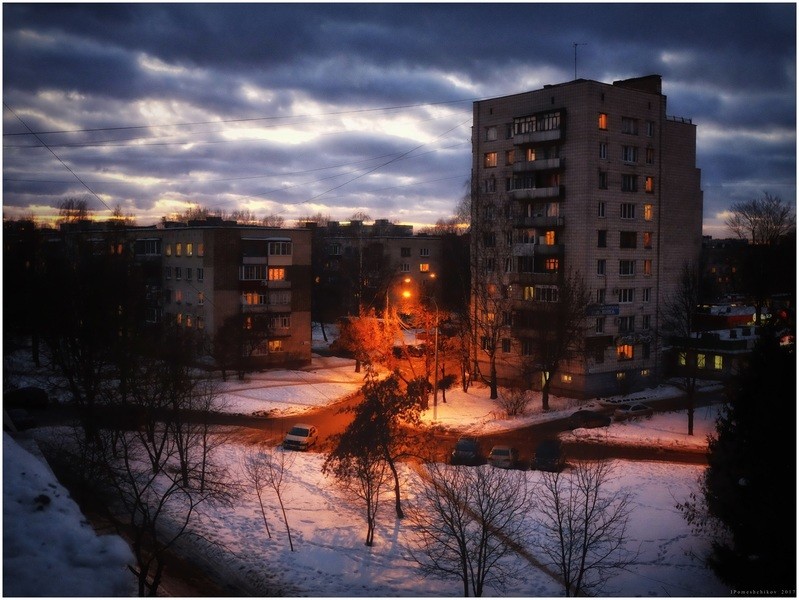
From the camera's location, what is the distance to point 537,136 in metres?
35.8

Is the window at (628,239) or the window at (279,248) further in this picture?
the window at (279,248)

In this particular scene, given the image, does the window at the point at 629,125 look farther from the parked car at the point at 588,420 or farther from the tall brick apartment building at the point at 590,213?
the parked car at the point at 588,420

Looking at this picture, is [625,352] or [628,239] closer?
[625,352]

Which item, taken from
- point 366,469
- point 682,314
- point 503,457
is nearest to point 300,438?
point 503,457

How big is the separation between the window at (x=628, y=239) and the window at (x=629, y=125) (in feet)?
17.8

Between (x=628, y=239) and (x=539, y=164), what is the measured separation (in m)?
6.57

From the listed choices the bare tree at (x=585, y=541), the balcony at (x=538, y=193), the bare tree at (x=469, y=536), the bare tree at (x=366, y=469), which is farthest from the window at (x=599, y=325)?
the bare tree at (x=366, y=469)

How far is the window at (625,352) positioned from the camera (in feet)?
120

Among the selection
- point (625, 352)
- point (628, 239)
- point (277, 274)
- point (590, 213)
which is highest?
point (590, 213)

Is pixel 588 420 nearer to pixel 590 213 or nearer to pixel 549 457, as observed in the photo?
pixel 549 457

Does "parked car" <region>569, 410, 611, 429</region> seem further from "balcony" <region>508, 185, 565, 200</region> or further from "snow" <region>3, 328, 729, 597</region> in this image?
"balcony" <region>508, 185, 565, 200</region>

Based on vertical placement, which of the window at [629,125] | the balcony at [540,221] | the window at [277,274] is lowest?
the window at [277,274]

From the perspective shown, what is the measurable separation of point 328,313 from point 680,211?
36.7 meters

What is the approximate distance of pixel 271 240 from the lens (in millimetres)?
43062
